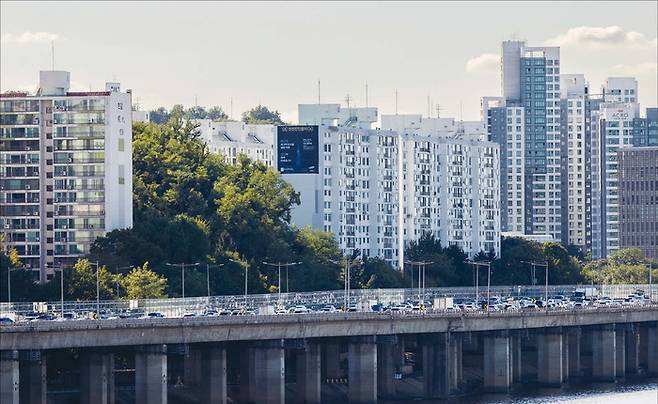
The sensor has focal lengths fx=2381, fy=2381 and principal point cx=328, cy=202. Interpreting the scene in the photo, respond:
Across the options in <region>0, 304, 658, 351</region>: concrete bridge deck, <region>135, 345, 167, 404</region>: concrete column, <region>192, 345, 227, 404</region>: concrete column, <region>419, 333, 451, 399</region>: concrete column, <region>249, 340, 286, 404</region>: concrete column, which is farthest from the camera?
<region>419, 333, 451, 399</region>: concrete column

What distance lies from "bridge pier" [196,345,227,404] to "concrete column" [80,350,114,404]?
7.78 m

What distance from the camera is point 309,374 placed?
18338 cm

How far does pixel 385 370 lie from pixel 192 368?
647 inches

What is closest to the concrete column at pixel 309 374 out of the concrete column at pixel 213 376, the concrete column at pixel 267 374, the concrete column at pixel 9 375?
the concrete column at pixel 267 374

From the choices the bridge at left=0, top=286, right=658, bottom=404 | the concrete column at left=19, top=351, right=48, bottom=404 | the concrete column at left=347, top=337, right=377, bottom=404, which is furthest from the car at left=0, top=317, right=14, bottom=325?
the concrete column at left=347, top=337, right=377, bottom=404

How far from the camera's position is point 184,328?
172 m

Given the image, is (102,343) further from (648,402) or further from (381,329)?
(648,402)

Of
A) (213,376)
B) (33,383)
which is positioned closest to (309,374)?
(213,376)

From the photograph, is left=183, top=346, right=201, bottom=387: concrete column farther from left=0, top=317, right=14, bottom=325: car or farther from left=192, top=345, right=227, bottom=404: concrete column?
left=0, top=317, right=14, bottom=325: car

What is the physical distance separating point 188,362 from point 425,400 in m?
19.6

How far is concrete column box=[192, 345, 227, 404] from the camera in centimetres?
17375

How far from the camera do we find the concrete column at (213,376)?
570 ft

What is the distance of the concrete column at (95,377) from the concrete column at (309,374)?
18.0 m

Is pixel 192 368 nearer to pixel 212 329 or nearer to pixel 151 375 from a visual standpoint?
pixel 212 329
